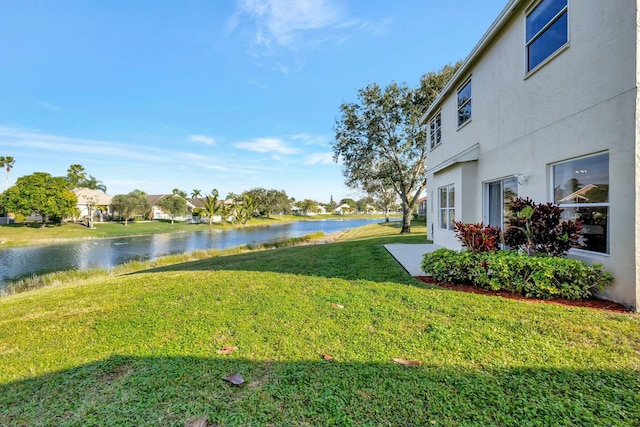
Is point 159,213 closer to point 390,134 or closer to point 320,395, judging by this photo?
point 390,134

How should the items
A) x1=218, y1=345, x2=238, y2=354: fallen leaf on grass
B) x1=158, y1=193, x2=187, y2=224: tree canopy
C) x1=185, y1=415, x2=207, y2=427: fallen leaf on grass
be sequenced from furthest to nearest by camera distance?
1. x1=158, y1=193, x2=187, y2=224: tree canopy
2. x1=218, y1=345, x2=238, y2=354: fallen leaf on grass
3. x1=185, y1=415, x2=207, y2=427: fallen leaf on grass

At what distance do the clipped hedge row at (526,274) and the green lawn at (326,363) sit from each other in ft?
1.75

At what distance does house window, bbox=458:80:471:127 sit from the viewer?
29.7 ft

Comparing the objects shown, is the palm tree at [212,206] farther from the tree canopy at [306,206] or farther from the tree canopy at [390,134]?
the tree canopy at [306,206]

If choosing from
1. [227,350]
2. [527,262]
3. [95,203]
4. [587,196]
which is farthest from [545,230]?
[95,203]

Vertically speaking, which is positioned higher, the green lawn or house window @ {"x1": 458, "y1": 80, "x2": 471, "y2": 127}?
house window @ {"x1": 458, "y1": 80, "x2": 471, "y2": 127}

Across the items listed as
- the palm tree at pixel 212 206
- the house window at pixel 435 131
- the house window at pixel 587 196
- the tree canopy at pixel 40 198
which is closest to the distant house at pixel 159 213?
the palm tree at pixel 212 206

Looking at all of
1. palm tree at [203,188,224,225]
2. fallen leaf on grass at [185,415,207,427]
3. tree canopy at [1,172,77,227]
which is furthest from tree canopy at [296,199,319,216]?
fallen leaf on grass at [185,415,207,427]

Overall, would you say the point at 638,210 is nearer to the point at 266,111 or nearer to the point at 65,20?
the point at 65,20

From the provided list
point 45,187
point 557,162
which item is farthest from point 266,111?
point 45,187

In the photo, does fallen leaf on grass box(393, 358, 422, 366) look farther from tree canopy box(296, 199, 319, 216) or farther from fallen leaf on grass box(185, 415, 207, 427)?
tree canopy box(296, 199, 319, 216)

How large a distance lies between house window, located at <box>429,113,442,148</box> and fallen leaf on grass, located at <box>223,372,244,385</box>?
1190 cm

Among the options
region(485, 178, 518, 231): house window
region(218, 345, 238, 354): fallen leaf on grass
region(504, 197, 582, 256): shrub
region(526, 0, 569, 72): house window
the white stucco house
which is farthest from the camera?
region(485, 178, 518, 231): house window

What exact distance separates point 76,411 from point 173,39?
15279mm
